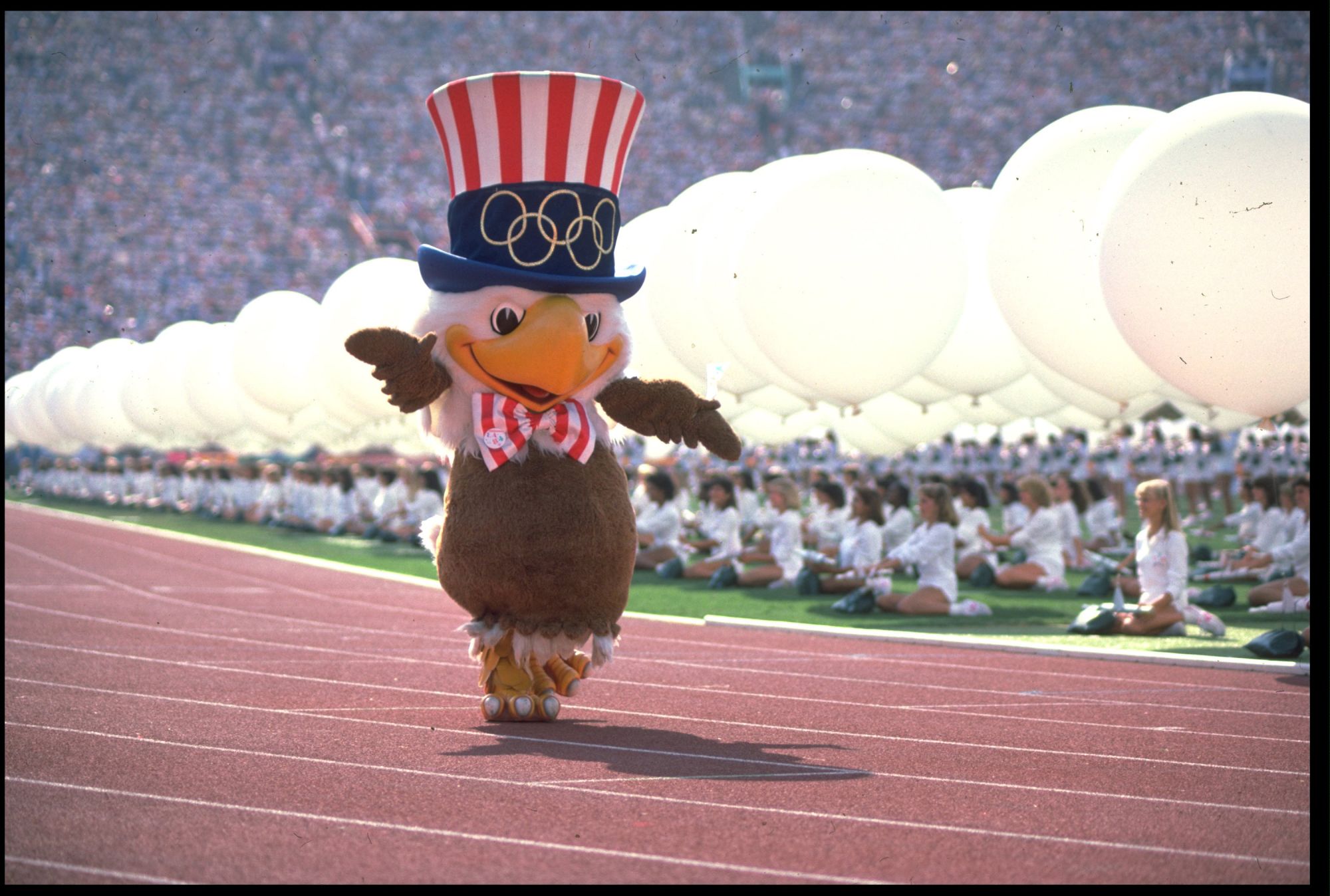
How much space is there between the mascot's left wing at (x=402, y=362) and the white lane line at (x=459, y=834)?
1962 mm

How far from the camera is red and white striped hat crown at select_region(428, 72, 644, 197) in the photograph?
6.36 meters

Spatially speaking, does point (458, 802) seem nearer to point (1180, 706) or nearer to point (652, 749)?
point (652, 749)

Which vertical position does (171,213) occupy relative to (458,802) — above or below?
above

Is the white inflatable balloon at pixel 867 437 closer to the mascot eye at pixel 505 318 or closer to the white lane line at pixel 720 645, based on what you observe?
the white lane line at pixel 720 645

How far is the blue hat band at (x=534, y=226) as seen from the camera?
652 centimetres

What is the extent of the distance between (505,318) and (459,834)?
2.69 meters

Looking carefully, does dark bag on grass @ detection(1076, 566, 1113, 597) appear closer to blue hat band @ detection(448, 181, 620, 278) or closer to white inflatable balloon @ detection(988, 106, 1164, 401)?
white inflatable balloon @ detection(988, 106, 1164, 401)

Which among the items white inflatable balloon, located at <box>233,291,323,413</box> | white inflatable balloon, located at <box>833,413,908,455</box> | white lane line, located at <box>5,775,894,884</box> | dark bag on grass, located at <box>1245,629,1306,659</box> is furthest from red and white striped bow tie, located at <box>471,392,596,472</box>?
white inflatable balloon, located at <box>833,413,908,455</box>

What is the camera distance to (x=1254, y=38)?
1902 inches

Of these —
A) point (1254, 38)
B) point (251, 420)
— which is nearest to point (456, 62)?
point (1254, 38)

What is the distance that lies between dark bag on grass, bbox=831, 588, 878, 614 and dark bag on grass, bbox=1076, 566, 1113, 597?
1980 millimetres

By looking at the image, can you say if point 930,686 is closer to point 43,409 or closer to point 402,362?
point 402,362

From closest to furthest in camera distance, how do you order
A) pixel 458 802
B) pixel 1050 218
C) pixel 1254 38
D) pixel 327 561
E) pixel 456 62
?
pixel 458 802
pixel 1050 218
pixel 327 561
pixel 1254 38
pixel 456 62

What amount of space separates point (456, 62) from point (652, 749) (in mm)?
54845
